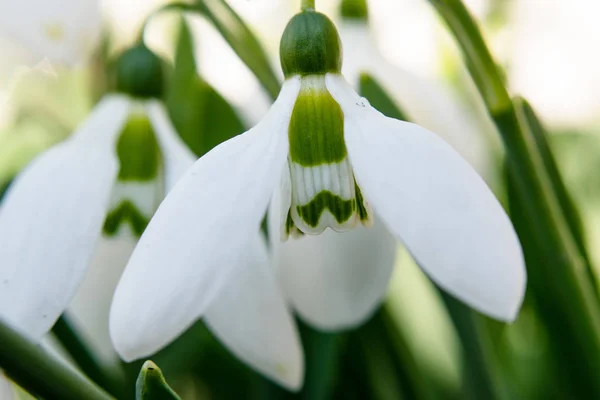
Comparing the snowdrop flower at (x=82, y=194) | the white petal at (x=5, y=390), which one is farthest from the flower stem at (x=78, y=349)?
the white petal at (x=5, y=390)

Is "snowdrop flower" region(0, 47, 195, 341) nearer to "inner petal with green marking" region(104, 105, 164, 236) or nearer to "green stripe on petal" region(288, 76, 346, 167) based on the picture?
"inner petal with green marking" region(104, 105, 164, 236)

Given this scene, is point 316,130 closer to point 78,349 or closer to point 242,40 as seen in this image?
point 242,40

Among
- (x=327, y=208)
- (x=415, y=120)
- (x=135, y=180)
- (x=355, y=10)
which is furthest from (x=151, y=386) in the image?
(x=355, y=10)

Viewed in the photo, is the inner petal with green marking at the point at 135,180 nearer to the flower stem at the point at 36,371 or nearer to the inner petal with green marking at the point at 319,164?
the inner petal with green marking at the point at 319,164

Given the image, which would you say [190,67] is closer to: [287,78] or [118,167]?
[118,167]

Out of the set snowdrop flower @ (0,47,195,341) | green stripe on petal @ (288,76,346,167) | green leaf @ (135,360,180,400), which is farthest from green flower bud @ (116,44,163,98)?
green leaf @ (135,360,180,400)
